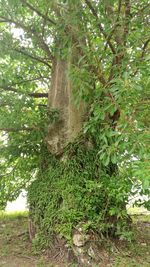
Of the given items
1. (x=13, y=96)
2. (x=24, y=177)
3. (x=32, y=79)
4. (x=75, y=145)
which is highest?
(x=32, y=79)

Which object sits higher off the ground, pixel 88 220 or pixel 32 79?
pixel 32 79

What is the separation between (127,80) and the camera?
2.21 meters

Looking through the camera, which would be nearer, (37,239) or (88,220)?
(88,220)

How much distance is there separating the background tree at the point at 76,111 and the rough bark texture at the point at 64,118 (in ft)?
0.04

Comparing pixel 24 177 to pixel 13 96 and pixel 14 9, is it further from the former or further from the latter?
pixel 14 9

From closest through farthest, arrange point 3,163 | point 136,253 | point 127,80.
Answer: point 127,80, point 136,253, point 3,163

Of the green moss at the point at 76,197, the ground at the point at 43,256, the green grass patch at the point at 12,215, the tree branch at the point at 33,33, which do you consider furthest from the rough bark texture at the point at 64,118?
the green grass patch at the point at 12,215

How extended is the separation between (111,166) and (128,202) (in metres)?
0.61

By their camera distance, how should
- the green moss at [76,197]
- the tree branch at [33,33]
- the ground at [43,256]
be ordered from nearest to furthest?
the ground at [43,256] → the green moss at [76,197] → the tree branch at [33,33]

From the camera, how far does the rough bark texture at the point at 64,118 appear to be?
3746 millimetres

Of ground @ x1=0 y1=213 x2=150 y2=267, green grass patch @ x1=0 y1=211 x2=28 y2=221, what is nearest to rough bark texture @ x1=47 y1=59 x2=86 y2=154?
ground @ x1=0 y1=213 x2=150 y2=267

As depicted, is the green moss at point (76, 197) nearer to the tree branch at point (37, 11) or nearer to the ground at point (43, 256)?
the ground at point (43, 256)

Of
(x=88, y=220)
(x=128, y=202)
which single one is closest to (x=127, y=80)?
(x=128, y=202)

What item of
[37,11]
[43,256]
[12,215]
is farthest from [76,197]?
[12,215]
